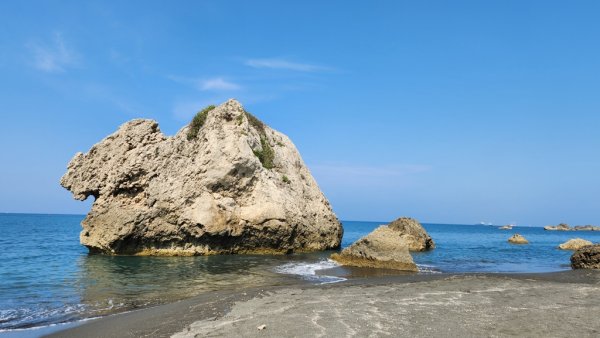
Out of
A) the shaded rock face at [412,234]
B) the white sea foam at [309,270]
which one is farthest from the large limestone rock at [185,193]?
the shaded rock face at [412,234]

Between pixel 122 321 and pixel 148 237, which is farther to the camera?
pixel 148 237

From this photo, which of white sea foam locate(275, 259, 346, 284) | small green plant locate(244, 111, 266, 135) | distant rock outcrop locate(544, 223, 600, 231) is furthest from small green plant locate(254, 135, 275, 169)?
distant rock outcrop locate(544, 223, 600, 231)

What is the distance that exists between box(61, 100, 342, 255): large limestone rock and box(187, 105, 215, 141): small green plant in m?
0.09

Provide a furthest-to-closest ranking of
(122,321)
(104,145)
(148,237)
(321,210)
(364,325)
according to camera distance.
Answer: (321,210)
(104,145)
(148,237)
(122,321)
(364,325)

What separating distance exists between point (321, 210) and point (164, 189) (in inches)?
544

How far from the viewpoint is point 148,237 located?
29.5 m

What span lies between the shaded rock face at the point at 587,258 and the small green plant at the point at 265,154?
22.0 metres

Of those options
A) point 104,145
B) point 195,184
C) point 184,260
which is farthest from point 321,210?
point 104,145

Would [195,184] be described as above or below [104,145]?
below

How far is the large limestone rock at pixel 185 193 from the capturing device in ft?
97.0

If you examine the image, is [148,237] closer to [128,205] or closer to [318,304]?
[128,205]

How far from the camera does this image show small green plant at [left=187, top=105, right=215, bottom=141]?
1325 inches

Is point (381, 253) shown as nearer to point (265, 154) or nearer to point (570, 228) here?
point (265, 154)

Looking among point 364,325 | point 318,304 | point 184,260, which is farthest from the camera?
point 184,260
